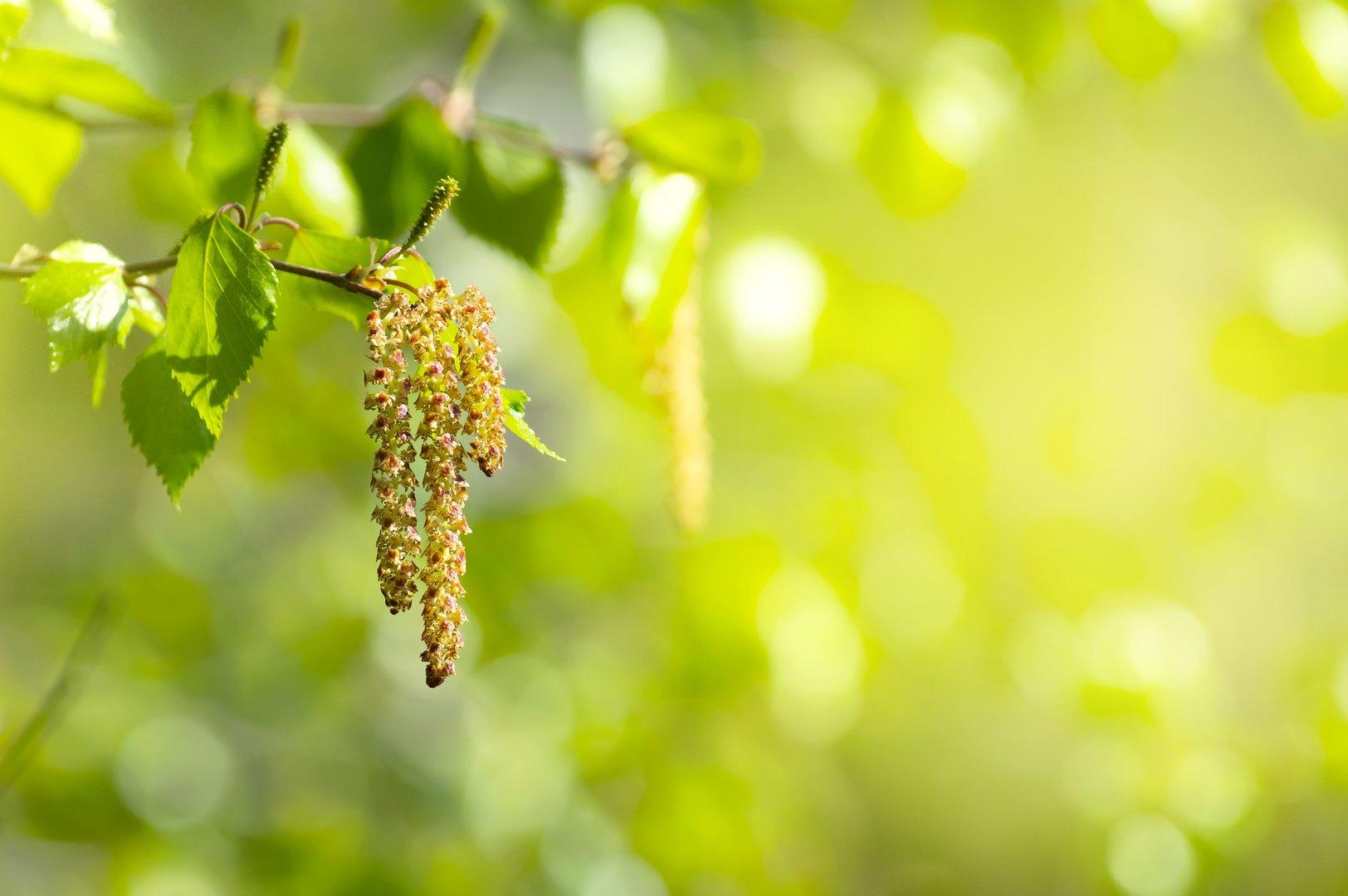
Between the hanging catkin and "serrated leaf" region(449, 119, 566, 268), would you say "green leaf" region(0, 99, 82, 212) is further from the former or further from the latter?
the hanging catkin

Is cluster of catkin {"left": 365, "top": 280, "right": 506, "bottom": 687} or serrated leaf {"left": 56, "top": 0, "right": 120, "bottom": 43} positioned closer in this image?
cluster of catkin {"left": 365, "top": 280, "right": 506, "bottom": 687}

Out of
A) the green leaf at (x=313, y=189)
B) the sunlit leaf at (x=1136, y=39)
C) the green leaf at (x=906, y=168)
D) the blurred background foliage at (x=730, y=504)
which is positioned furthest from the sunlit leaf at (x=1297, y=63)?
the green leaf at (x=313, y=189)

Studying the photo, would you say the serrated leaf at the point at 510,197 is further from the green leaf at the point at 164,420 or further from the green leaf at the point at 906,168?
the green leaf at the point at 906,168

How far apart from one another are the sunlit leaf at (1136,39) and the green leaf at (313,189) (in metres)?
0.69

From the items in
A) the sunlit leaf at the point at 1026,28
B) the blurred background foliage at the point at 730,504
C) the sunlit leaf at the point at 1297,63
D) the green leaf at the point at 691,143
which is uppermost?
the sunlit leaf at the point at 1297,63

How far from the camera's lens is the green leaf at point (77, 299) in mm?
390

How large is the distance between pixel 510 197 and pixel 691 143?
0.12 meters

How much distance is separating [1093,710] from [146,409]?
1.41 metres

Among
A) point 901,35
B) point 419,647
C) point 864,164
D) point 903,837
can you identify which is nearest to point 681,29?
point 864,164

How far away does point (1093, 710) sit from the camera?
1.48 metres

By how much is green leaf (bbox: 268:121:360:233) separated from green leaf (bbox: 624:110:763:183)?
17 centimetres

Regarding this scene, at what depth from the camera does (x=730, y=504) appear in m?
1.61

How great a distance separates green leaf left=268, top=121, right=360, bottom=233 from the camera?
0.59 metres

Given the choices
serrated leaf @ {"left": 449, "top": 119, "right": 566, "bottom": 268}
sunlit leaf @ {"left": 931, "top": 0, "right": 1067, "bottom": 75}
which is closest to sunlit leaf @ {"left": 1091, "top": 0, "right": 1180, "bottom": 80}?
sunlit leaf @ {"left": 931, "top": 0, "right": 1067, "bottom": 75}
